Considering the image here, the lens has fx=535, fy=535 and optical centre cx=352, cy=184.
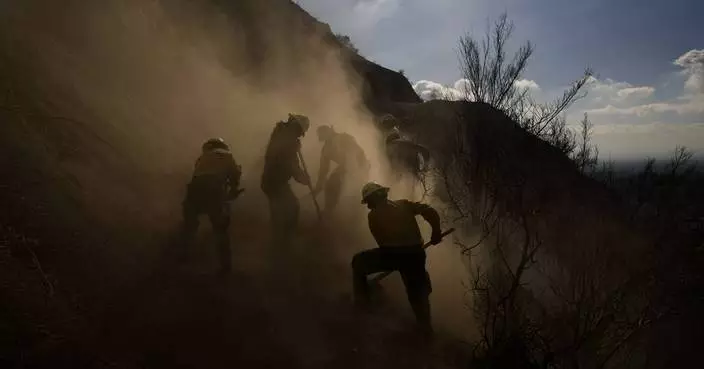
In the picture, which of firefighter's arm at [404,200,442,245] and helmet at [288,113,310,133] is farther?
helmet at [288,113,310,133]

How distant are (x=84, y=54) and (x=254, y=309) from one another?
22.5 feet

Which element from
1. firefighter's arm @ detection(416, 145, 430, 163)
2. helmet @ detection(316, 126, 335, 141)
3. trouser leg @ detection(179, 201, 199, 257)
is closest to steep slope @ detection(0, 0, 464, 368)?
trouser leg @ detection(179, 201, 199, 257)

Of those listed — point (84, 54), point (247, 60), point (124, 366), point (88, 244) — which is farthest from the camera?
point (247, 60)

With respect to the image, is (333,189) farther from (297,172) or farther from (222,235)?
(222,235)

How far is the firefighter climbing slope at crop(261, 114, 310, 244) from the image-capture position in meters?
7.43

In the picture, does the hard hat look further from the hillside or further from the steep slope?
the steep slope

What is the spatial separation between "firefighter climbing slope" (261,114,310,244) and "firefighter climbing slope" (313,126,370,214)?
121 cm

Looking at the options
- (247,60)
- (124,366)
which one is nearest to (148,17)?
(247,60)

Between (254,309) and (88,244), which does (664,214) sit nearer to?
(254,309)

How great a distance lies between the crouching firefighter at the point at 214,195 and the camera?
241 inches

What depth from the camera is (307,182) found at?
7.95 metres

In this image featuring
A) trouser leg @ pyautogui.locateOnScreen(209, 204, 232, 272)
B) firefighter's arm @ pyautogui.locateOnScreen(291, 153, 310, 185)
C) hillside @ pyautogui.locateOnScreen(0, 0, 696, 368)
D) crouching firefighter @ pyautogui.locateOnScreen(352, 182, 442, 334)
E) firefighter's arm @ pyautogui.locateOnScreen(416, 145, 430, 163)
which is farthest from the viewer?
firefighter's arm @ pyautogui.locateOnScreen(416, 145, 430, 163)

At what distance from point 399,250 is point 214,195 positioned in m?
2.21

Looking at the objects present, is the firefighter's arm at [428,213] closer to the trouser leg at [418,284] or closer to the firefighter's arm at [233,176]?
the trouser leg at [418,284]
